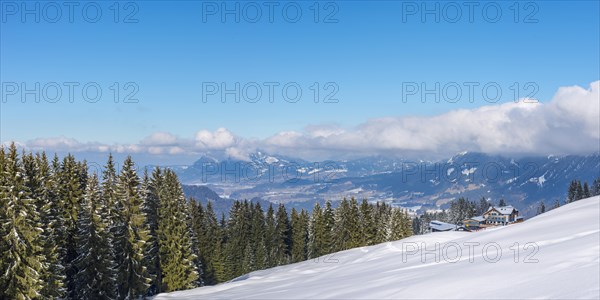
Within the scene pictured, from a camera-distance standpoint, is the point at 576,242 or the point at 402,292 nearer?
the point at 402,292

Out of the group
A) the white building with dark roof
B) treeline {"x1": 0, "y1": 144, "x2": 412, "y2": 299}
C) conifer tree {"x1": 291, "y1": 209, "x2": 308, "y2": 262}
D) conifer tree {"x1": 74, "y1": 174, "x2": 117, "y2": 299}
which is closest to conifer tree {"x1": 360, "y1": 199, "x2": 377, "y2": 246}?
conifer tree {"x1": 291, "y1": 209, "x2": 308, "y2": 262}

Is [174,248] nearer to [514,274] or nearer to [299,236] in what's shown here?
[514,274]

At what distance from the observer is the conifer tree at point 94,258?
29078 mm

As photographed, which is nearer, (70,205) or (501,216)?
(70,205)

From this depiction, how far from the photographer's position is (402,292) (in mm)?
12086

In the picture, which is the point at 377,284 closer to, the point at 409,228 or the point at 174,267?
the point at 174,267

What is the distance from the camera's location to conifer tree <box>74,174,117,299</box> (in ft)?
95.4

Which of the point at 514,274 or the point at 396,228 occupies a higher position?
the point at 514,274

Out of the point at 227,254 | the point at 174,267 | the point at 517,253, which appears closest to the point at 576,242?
the point at 517,253

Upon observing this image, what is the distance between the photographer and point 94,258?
29188 mm

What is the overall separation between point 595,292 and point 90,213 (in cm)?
2977

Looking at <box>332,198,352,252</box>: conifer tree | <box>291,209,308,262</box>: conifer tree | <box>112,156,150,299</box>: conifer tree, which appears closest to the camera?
<box>112,156,150,299</box>: conifer tree

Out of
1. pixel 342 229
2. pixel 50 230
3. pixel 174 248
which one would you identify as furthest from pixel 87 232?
pixel 342 229

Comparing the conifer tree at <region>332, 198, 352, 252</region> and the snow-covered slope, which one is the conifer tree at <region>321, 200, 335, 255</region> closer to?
the conifer tree at <region>332, 198, 352, 252</region>
